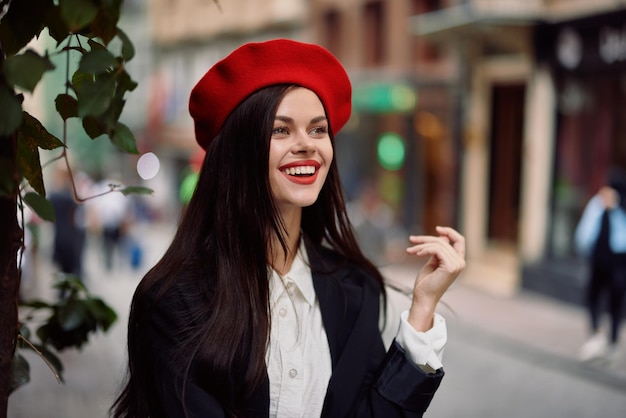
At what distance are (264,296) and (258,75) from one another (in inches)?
21.1

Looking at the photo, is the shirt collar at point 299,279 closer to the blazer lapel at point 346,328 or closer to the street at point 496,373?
the blazer lapel at point 346,328

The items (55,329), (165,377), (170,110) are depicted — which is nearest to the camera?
(165,377)

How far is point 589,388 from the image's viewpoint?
728 centimetres

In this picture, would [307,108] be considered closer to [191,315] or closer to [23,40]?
[191,315]

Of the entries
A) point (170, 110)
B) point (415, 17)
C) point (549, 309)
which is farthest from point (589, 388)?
point (170, 110)

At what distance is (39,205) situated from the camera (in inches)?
71.2

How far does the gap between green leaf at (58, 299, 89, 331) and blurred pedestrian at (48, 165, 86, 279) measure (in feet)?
25.5

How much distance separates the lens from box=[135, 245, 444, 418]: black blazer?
71.2 inches

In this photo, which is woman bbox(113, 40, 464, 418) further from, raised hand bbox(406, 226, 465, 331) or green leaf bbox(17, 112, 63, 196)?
green leaf bbox(17, 112, 63, 196)

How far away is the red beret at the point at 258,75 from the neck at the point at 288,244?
11.7 inches

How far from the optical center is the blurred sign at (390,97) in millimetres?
16312

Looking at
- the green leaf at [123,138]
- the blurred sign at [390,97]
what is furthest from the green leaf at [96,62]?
the blurred sign at [390,97]

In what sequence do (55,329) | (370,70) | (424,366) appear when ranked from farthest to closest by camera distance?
1. (370,70)
2. (55,329)
3. (424,366)

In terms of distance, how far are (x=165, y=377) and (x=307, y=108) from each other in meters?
0.72
